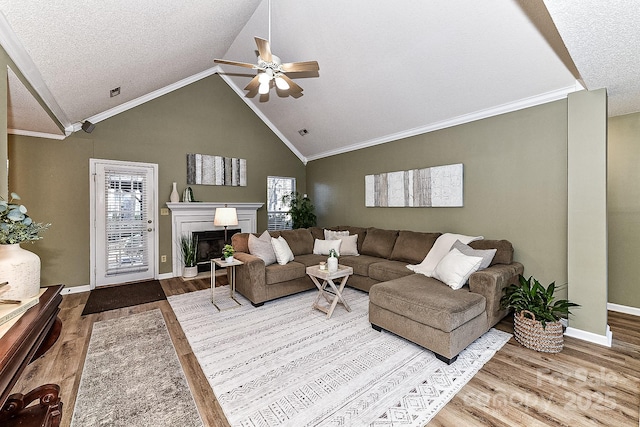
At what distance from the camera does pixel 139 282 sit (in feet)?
15.7

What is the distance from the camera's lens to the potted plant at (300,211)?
638 centimetres

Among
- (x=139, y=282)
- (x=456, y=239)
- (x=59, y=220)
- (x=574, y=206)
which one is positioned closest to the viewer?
(x=574, y=206)

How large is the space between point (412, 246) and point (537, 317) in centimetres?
170

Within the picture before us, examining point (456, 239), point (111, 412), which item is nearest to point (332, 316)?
point (456, 239)

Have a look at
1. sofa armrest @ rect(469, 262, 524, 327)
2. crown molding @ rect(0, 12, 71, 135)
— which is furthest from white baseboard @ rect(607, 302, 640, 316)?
crown molding @ rect(0, 12, 71, 135)

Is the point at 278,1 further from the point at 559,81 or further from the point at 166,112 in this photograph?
the point at 559,81

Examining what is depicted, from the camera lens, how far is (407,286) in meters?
2.86

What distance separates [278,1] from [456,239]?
3.79 metres

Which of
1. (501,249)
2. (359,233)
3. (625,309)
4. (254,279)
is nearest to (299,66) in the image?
(254,279)

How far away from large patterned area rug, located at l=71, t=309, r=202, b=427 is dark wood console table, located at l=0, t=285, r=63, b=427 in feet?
2.30

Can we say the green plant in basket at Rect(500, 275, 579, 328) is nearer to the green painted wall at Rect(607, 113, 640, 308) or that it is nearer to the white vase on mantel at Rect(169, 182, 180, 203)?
the green painted wall at Rect(607, 113, 640, 308)

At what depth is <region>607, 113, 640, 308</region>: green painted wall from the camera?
336 centimetres

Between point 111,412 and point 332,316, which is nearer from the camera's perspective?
point 111,412

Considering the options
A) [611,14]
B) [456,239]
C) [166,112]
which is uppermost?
[166,112]
